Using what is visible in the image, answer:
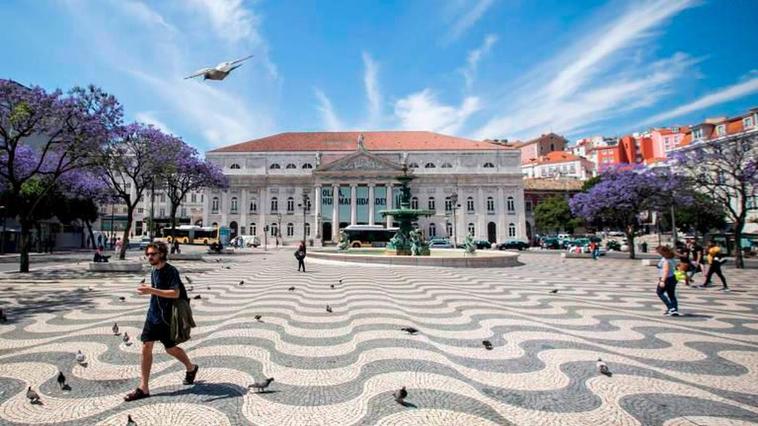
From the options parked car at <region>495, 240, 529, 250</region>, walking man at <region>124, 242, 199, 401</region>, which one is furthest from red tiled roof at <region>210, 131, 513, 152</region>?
walking man at <region>124, 242, 199, 401</region>

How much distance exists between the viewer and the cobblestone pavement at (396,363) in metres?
3.12

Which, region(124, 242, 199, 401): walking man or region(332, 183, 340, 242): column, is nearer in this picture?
region(124, 242, 199, 401): walking man

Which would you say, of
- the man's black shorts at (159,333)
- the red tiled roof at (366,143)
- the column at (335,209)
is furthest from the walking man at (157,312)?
the red tiled roof at (366,143)

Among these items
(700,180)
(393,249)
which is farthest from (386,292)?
(700,180)

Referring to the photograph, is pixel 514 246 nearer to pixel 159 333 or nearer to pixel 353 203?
pixel 353 203

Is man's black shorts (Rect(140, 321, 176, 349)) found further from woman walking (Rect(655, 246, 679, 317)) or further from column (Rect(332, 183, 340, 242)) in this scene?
column (Rect(332, 183, 340, 242))

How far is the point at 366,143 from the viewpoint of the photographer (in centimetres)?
5984

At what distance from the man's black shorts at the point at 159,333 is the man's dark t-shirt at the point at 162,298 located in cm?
4

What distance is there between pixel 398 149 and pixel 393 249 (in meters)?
36.7

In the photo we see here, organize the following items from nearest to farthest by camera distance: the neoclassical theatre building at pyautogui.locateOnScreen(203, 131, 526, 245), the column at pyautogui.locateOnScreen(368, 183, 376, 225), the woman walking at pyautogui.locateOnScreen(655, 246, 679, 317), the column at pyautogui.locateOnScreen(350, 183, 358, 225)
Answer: the woman walking at pyautogui.locateOnScreen(655, 246, 679, 317) → the column at pyautogui.locateOnScreen(368, 183, 376, 225) → the neoclassical theatre building at pyautogui.locateOnScreen(203, 131, 526, 245) → the column at pyautogui.locateOnScreen(350, 183, 358, 225)

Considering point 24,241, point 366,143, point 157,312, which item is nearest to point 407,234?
point 24,241

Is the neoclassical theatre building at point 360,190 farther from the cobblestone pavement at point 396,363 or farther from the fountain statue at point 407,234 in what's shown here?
the cobblestone pavement at point 396,363

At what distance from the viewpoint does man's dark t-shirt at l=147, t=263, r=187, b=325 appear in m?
3.40

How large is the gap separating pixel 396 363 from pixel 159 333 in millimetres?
2536
